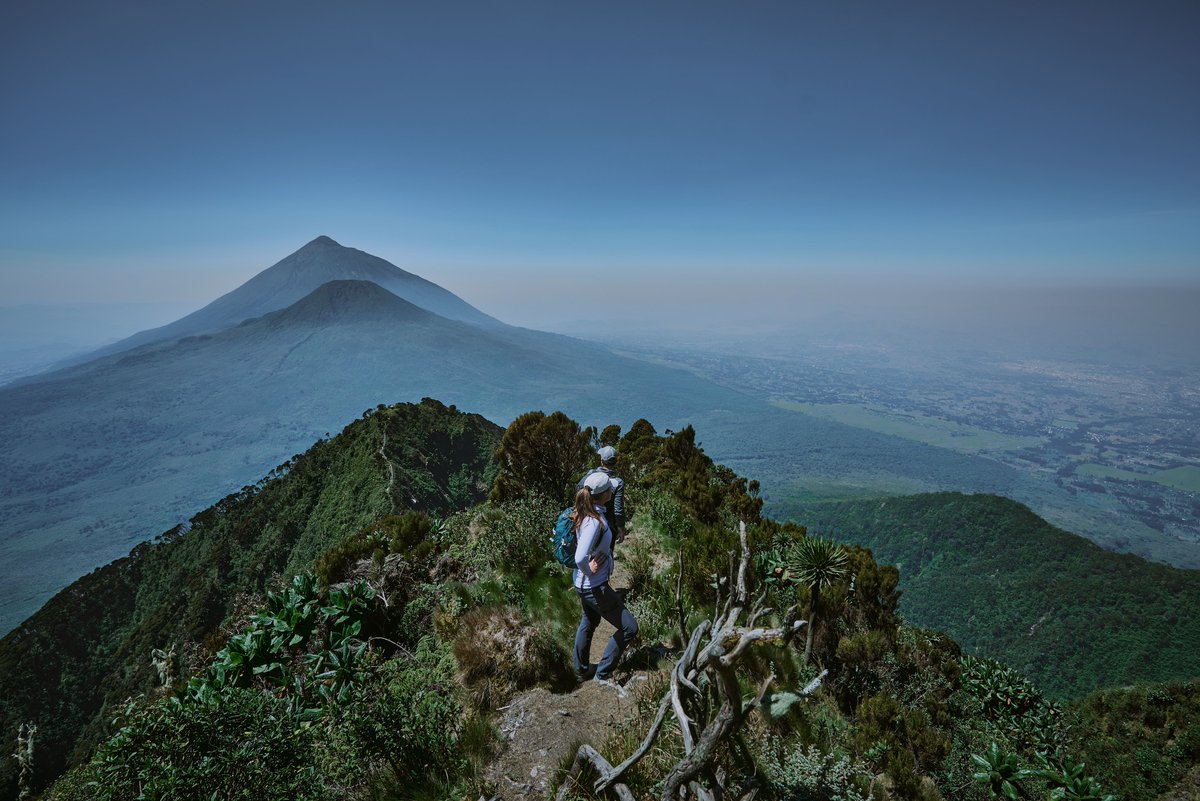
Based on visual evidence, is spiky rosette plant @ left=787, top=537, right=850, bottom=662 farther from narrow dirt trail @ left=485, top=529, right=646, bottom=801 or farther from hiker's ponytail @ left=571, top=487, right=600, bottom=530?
hiker's ponytail @ left=571, top=487, right=600, bottom=530

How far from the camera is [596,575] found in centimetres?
426

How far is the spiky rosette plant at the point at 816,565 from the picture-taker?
566cm

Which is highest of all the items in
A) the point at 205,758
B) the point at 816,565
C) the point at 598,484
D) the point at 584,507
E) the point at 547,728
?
the point at 598,484

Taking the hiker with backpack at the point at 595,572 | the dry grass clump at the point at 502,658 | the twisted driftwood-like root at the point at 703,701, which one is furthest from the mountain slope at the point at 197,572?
the twisted driftwood-like root at the point at 703,701

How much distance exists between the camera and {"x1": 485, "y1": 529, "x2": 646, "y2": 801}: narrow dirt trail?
133 inches

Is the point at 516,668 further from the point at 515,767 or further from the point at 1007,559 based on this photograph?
the point at 1007,559

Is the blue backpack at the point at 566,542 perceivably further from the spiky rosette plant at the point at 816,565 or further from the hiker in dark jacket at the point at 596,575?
the spiky rosette plant at the point at 816,565

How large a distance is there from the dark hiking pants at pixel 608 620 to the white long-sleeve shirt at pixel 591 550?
0.08 m

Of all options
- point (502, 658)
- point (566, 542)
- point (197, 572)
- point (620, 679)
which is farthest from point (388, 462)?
point (620, 679)

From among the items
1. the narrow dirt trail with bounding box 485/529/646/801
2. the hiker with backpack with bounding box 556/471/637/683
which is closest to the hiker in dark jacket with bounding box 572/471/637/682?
the hiker with backpack with bounding box 556/471/637/683

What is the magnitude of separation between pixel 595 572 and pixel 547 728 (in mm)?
1254

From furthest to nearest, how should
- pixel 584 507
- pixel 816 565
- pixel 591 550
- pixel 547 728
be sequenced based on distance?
pixel 816 565
pixel 584 507
pixel 591 550
pixel 547 728

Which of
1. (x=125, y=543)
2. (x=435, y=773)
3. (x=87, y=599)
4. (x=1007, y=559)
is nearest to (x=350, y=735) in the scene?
(x=435, y=773)

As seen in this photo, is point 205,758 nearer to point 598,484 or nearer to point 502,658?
point 502,658
